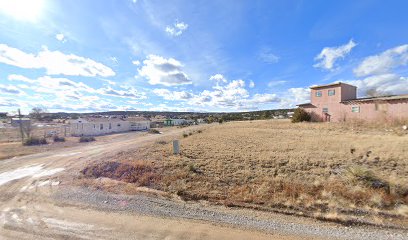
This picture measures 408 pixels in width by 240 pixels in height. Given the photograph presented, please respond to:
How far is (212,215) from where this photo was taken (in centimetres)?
646

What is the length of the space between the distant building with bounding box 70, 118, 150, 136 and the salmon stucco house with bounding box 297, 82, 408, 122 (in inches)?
1432

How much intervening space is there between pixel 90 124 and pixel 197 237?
4246 centimetres

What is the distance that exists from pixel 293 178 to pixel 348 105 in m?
25.4

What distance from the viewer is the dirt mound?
386 inches

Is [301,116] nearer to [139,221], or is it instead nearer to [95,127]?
[139,221]

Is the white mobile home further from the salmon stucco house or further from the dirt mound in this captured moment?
the salmon stucco house

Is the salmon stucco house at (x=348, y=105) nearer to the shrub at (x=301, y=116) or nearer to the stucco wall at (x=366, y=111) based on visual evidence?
the stucco wall at (x=366, y=111)

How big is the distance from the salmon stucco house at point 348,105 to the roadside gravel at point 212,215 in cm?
2505

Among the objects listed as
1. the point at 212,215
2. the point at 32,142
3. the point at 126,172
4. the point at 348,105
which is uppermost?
the point at 348,105

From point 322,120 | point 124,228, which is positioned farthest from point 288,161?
point 322,120

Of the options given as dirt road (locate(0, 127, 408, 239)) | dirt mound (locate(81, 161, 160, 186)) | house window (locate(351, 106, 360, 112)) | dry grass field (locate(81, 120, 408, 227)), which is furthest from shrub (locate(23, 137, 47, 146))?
house window (locate(351, 106, 360, 112))

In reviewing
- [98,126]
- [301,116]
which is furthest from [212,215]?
[98,126]

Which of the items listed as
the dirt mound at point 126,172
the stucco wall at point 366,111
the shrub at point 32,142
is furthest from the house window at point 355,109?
the shrub at point 32,142

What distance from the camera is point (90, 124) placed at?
42.3m
